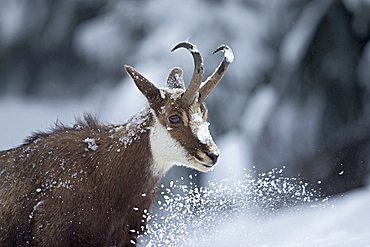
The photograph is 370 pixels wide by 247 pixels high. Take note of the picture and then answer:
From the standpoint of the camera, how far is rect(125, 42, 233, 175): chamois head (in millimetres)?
4414

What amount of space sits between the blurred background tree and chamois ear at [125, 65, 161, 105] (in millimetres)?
3468

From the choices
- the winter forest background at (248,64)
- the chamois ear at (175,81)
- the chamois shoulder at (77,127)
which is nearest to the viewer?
the chamois shoulder at (77,127)

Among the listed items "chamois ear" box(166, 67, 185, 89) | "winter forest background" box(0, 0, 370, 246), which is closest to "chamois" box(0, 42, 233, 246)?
"chamois ear" box(166, 67, 185, 89)

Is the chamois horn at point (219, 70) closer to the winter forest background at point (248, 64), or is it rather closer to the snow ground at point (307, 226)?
the snow ground at point (307, 226)

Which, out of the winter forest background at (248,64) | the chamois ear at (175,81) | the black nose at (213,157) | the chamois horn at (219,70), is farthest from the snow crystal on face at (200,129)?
the winter forest background at (248,64)

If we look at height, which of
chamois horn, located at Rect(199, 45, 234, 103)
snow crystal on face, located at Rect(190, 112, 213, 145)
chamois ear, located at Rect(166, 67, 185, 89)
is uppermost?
chamois ear, located at Rect(166, 67, 185, 89)

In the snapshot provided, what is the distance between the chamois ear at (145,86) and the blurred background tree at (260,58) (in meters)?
3.47

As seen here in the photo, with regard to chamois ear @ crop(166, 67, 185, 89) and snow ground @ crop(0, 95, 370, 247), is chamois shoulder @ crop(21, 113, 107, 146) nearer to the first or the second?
snow ground @ crop(0, 95, 370, 247)

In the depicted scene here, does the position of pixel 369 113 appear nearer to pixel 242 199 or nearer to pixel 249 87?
A: pixel 249 87

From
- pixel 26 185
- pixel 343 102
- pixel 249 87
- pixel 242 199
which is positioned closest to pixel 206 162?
pixel 26 185

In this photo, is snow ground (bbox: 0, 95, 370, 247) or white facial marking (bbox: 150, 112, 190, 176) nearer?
white facial marking (bbox: 150, 112, 190, 176)

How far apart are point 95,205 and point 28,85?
442cm

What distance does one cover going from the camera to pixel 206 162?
14.4ft

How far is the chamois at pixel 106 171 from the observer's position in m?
4.34
